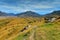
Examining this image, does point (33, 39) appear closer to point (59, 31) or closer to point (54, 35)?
point (54, 35)

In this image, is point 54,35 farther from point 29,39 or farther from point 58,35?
point 29,39

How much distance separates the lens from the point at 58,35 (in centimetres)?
4972

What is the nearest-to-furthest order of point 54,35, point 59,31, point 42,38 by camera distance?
point 42,38
point 54,35
point 59,31

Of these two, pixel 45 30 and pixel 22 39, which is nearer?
pixel 22 39

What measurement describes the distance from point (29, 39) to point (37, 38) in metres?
2.41

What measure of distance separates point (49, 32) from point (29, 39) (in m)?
8.62

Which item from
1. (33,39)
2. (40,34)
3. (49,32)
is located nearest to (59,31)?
(49,32)

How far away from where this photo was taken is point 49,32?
177 feet

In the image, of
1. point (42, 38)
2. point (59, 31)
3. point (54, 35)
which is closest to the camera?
point (42, 38)

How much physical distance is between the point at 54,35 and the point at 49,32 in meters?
3.83

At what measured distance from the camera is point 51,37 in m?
48.4

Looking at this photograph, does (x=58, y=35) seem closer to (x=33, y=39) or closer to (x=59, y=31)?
(x=59, y=31)

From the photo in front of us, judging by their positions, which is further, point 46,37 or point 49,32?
point 49,32

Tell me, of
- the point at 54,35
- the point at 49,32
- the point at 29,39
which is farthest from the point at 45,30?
the point at 29,39
